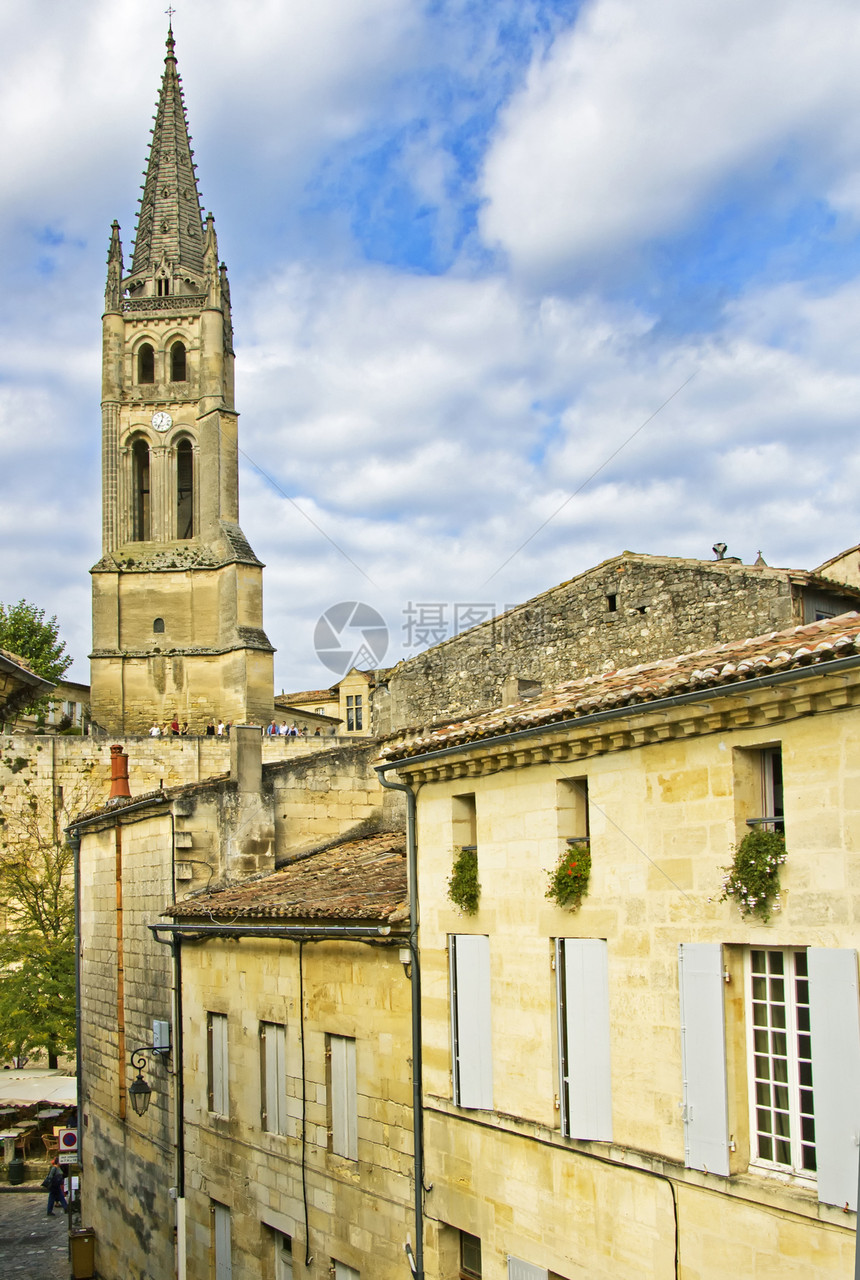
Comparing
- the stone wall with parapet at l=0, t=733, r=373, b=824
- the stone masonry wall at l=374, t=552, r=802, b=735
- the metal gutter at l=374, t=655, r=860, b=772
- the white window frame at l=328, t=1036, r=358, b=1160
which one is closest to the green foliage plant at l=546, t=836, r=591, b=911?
the metal gutter at l=374, t=655, r=860, b=772

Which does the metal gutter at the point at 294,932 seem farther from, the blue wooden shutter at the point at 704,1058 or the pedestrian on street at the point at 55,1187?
the pedestrian on street at the point at 55,1187

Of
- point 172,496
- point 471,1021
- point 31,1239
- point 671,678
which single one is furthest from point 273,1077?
point 172,496

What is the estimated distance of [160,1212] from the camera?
17.5 metres

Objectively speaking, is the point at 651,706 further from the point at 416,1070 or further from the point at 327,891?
the point at 327,891

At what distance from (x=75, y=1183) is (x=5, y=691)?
47.3 ft

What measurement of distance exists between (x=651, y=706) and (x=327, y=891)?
6.35 metres

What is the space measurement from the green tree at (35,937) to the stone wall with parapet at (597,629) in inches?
561

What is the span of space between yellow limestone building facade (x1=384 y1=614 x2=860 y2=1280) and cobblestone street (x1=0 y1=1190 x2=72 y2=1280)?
12586mm

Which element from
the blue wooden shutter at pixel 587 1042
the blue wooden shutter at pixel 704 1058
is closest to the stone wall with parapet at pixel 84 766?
the blue wooden shutter at pixel 587 1042

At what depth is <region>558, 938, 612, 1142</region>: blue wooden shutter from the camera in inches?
368

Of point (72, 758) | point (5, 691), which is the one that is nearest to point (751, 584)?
point (5, 691)

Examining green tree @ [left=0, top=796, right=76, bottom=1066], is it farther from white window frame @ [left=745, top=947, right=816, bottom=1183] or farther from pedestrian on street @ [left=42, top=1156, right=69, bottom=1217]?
white window frame @ [left=745, top=947, right=816, bottom=1183]

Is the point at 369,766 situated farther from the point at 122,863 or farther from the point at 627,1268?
the point at 627,1268

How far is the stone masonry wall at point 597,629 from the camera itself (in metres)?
16.0
